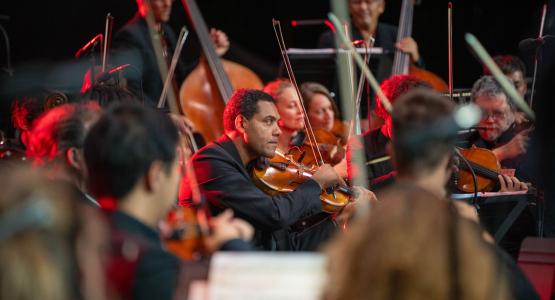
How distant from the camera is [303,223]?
4.11m

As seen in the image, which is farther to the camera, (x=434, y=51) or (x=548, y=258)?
(x=434, y=51)

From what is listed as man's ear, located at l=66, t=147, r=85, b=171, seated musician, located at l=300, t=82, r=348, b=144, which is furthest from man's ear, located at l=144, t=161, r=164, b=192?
seated musician, located at l=300, t=82, r=348, b=144

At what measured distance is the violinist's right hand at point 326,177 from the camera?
13.0 ft

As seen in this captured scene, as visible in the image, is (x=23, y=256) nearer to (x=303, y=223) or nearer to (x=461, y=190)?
(x=303, y=223)

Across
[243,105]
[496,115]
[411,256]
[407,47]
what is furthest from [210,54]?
[411,256]

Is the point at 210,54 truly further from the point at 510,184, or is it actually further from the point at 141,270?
the point at 141,270

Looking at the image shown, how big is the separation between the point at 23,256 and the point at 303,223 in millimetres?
2246

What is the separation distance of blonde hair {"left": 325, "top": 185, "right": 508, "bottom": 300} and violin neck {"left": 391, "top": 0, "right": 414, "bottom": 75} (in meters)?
3.76

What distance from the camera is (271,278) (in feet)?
6.98

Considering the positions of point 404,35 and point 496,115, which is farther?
point 404,35

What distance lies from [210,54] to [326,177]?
6.20 feet

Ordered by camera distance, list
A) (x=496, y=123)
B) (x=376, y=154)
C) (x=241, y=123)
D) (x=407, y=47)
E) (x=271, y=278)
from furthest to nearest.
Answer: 1. (x=407, y=47)
2. (x=496, y=123)
3. (x=376, y=154)
4. (x=241, y=123)
5. (x=271, y=278)

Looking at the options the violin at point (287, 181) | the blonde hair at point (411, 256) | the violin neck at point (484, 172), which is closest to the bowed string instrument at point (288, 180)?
the violin at point (287, 181)

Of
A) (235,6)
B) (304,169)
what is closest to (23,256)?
(304,169)
